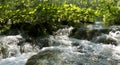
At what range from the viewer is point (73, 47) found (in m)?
10.5

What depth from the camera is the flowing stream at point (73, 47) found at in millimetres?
7981

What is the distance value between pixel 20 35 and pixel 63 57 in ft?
18.0

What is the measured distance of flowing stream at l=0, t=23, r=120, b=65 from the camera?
7981mm

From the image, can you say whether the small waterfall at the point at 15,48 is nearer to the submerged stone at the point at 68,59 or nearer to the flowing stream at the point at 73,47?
the flowing stream at the point at 73,47

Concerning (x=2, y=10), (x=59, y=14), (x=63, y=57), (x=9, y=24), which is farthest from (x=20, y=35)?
(x=63, y=57)

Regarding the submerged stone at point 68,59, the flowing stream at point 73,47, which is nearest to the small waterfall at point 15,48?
the flowing stream at point 73,47

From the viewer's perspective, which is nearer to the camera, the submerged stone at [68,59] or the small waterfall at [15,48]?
the submerged stone at [68,59]

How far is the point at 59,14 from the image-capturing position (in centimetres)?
1590

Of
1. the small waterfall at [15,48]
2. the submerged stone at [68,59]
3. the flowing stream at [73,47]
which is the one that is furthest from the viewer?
the small waterfall at [15,48]

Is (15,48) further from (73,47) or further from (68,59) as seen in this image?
(68,59)

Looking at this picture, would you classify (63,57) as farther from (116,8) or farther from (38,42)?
(116,8)

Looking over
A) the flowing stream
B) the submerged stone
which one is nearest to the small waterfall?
the flowing stream

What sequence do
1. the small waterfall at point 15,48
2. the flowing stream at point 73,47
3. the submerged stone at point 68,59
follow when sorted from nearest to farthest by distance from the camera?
the submerged stone at point 68,59 < the flowing stream at point 73,47 < the small waterfall at point 15,48

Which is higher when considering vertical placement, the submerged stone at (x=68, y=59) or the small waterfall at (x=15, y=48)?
the submerged stone at (x=68, y=59)
